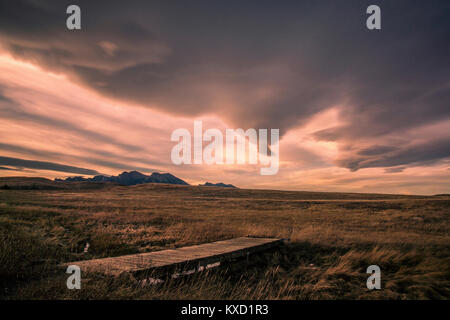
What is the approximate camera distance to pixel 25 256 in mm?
8375

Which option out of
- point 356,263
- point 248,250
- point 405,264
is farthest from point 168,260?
point 405,264

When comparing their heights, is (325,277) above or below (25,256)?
below

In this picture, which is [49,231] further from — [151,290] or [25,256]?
[151,290]

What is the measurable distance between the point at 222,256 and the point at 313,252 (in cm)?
451

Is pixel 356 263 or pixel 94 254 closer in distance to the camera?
pixel 356 263

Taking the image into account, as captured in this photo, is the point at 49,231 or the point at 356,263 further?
the point at 49,231
